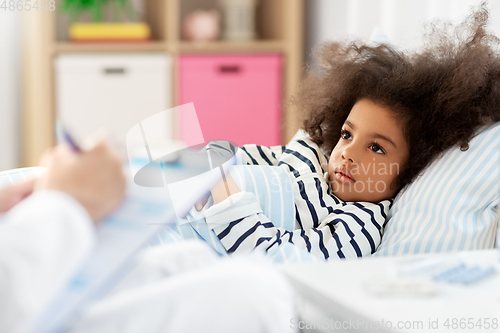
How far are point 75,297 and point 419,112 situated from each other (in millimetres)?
777

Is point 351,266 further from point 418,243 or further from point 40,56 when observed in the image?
point 40,56

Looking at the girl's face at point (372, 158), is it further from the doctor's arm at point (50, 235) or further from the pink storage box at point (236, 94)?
the pink storage box at point (236, 94)

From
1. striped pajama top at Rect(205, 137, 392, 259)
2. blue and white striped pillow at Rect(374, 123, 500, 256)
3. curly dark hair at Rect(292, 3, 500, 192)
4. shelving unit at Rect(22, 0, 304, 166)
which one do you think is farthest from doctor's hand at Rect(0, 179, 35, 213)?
shelving unit at Rect(22, 0, 304, 166)

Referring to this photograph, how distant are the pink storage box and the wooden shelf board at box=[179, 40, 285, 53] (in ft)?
0.14

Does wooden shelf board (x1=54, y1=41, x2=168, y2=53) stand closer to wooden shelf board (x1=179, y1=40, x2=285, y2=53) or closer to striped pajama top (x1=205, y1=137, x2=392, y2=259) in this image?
wooden shelf board (x1=179, y1=40, x2=285, y2=53)

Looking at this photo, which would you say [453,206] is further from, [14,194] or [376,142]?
[14,194]

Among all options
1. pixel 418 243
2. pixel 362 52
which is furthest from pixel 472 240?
pixel 362 52

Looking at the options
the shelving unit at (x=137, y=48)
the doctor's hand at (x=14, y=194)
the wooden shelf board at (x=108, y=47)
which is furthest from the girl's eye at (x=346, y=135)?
the wooden shelf board at (x=108, y=47)

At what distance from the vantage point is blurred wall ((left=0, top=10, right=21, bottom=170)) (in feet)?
8.43

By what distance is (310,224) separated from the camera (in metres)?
0.89

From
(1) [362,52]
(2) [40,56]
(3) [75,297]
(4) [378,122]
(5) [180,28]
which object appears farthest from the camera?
(5) [180,28]

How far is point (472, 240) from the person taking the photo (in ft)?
2.51

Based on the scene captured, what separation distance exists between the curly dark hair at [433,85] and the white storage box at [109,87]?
4.68 ft

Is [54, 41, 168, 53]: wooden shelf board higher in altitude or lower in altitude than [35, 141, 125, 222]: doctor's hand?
→ higher
